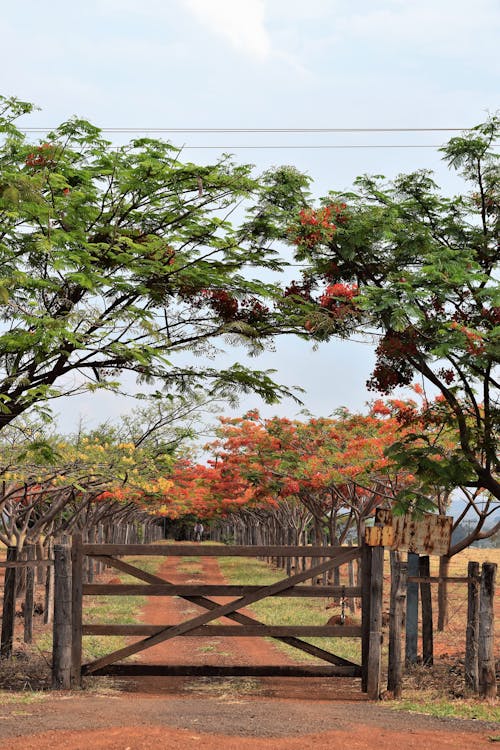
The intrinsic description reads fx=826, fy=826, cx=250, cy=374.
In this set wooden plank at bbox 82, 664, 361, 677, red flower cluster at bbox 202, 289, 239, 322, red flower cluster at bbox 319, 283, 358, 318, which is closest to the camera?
wooden plank at bbox 82, 664, 361, 677

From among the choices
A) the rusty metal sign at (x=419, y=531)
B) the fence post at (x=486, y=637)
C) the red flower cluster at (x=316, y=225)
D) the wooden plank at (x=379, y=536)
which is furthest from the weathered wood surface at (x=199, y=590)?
the red flower cluster at (x=316, y=225)

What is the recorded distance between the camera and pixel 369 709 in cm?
1023

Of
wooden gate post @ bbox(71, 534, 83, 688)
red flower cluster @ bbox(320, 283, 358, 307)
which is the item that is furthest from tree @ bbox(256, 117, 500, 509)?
wooden gate post @ bbox(71, 534, 83, 688)

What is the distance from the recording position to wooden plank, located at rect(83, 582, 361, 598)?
11273 mm

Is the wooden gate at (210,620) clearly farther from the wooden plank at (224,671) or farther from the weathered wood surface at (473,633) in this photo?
the weathered wood surface at (473,633)

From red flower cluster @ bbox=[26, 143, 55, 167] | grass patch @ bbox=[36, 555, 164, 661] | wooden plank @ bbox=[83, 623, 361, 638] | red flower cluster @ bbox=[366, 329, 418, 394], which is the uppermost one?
red flower cluster @ bbox=[26, 143, 55, 167]

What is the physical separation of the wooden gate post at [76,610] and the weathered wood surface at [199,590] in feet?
0.46

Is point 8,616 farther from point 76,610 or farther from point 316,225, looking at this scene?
point 316,225

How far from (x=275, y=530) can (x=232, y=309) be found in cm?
4322

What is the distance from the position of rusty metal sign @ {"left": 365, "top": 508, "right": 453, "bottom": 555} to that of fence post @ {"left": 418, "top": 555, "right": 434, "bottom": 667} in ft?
4.74

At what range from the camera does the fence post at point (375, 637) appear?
36.7ft

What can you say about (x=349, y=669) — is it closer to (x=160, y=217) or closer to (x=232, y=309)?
(x=232, y=309)

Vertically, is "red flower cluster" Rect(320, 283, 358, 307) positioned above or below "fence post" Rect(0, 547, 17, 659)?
above

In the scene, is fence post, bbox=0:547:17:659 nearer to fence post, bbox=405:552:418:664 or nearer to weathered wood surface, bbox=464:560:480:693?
fence post, bbox=405:552:418:664
